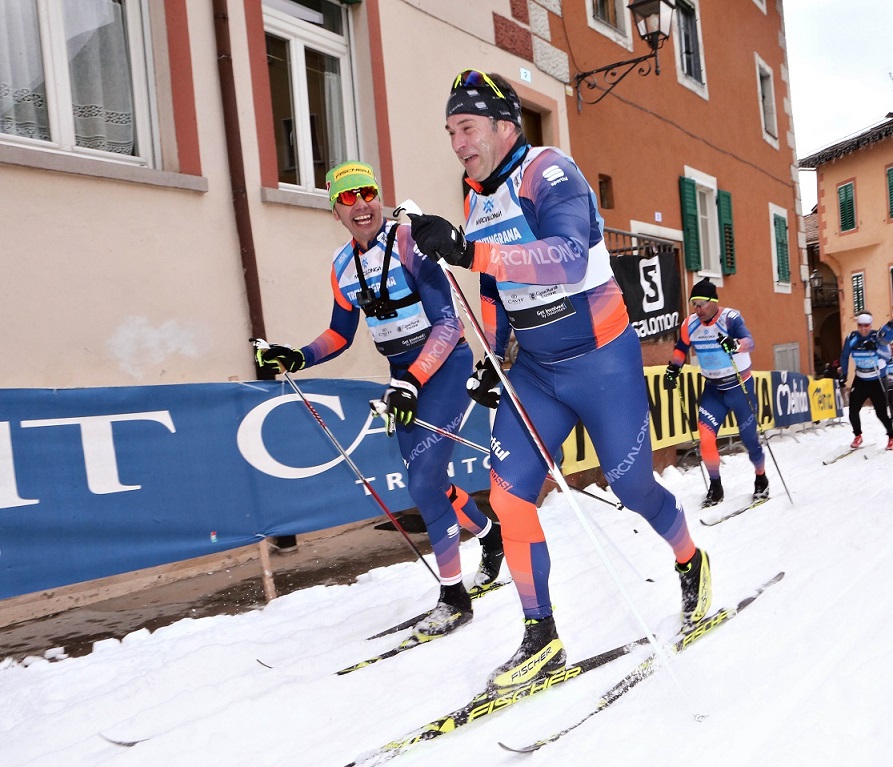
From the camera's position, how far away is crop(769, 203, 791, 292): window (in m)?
16.9

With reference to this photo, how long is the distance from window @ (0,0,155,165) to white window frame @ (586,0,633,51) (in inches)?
287

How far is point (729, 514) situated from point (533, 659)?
4.48m

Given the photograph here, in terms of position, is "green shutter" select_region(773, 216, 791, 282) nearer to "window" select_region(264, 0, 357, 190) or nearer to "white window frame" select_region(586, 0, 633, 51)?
"white window frame" select_region(586, 0, 633, 51)

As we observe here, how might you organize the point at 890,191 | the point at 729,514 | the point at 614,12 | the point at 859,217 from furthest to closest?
the point at 859,217
the point at 890,191
the point at 614,12
the point at 729,514

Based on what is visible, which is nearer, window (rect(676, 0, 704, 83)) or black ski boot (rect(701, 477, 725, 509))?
black ski boot (rect(701, 477, 725, 509))

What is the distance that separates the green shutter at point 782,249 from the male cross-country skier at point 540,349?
15.5 meters

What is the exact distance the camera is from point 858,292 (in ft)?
99.1

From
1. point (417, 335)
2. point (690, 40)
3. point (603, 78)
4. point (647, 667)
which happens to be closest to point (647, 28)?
point (603, 78)

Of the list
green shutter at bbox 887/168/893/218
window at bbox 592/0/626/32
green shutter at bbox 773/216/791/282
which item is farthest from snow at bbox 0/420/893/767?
green shutter at bbox 887/168/893/218

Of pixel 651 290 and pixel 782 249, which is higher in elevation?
pixel 782 249

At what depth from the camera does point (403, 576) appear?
17.6 feet

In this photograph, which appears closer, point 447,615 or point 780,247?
point 447,615

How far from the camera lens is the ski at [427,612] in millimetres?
4039

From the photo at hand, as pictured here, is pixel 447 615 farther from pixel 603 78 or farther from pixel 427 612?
pixel 603 78
